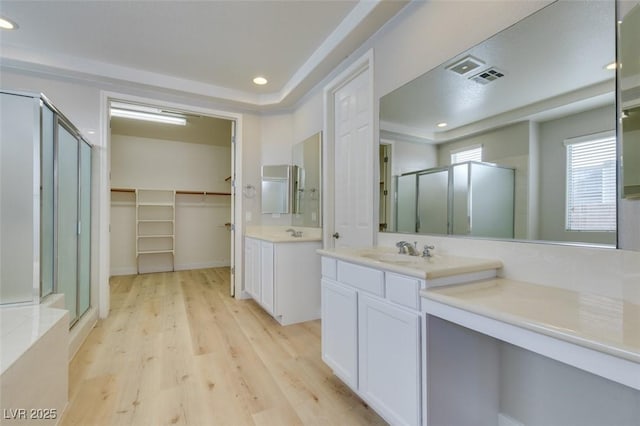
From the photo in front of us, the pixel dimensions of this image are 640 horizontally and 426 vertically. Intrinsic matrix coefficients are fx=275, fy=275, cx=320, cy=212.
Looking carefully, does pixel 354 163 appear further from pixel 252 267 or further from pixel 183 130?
pixel 183 130

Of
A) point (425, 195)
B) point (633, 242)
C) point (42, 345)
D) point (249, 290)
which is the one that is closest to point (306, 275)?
point (249, 290)

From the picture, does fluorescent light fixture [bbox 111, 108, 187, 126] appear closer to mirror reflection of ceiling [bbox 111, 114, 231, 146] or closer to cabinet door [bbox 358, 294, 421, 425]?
mirror reflection of ceiling [bbox 111, 114, 231, 146]

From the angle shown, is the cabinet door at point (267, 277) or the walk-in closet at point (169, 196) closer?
the cabinet door at point (267, 277)

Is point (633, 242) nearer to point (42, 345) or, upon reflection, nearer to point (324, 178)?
point (324, 178)

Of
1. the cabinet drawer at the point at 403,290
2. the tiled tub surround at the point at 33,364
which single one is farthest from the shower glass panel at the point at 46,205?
the cabinet drawer at the point at 403,290

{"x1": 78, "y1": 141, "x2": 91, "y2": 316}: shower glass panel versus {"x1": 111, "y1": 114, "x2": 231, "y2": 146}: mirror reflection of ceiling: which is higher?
{"x1": 111, "y1": 114, "x2": 231, "y2": 146}: mirror reflection of ceiling

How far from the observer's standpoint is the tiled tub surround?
1.09 meters

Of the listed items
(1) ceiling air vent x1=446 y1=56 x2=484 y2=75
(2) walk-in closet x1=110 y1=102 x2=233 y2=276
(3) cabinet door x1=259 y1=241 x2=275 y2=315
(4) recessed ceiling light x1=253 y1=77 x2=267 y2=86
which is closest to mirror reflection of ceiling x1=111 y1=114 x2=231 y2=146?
(2) walk-in closet x1=110 y1=102 x2=233 y2=276

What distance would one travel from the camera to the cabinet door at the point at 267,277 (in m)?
2.85

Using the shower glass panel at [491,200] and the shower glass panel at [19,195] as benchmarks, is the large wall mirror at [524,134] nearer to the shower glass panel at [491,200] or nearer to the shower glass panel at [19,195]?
the shower glass panel at [491,200]

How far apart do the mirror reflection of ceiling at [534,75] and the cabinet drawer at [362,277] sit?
0.95m

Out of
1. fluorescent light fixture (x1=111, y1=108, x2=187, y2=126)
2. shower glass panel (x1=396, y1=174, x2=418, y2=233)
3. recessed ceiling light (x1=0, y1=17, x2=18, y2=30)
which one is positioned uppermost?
recessed ceiling light (x1=0, y1=17, x2=18, y2=30)

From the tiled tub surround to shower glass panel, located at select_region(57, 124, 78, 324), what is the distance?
0.70 m

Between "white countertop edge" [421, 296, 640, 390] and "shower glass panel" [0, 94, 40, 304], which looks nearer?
"white countertop edge" [421, 296, 640, 390]
